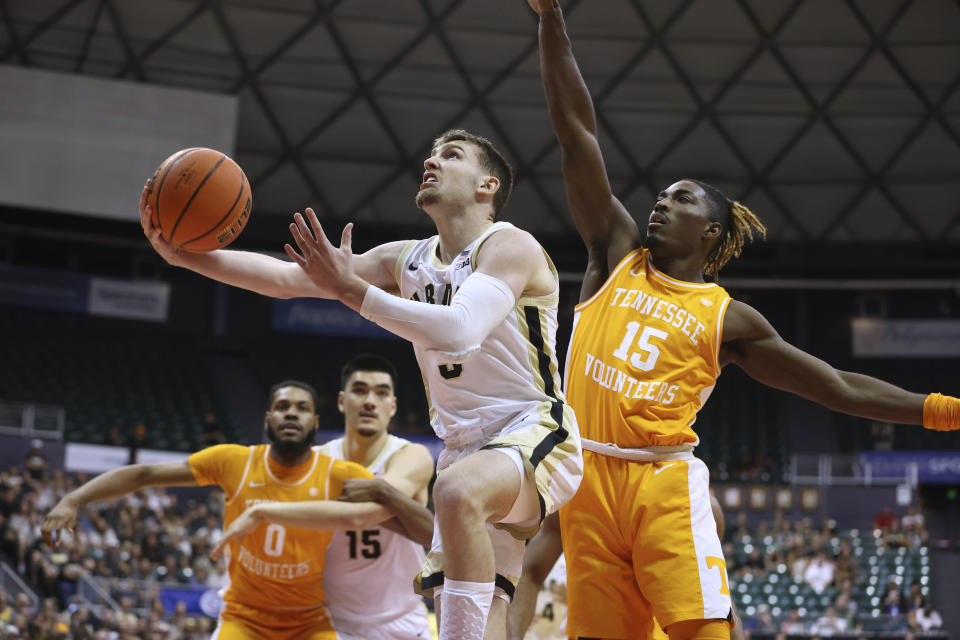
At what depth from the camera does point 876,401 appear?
438 centimetres

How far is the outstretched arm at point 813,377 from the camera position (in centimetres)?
436

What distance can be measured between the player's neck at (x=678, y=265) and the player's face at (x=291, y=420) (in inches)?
88.4

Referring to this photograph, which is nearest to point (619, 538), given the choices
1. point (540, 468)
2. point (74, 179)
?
point (540, 468)

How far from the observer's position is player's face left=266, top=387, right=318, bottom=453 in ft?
18.9

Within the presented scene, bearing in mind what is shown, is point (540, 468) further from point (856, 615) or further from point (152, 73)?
point (152, 73)

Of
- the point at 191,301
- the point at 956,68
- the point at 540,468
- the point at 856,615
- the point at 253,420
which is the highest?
the point at 956,68

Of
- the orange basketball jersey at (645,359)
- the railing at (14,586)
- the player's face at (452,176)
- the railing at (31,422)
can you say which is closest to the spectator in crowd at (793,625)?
the railing at (14,586)

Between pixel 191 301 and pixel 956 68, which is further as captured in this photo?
pixel 191 301

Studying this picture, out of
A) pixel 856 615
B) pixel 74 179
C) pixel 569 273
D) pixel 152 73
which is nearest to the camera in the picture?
pixel 856 615

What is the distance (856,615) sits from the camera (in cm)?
1459

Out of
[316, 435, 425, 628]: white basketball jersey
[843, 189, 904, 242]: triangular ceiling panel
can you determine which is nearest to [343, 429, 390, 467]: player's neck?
[316, 435, 425, 628]: white basketball jersey

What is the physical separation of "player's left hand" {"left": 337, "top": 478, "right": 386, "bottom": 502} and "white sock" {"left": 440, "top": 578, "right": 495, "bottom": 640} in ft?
6.23

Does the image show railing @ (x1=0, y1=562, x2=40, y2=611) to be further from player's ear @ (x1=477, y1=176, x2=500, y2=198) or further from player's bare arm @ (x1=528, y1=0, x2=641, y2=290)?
player's ear @ (x1=477, y1=176, x2=500, y2=198)

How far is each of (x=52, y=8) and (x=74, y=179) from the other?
4.10 metres
